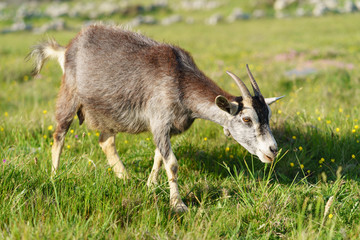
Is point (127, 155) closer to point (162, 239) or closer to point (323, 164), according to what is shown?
point (162, 239)

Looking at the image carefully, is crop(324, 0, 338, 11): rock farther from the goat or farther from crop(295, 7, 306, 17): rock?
the goat

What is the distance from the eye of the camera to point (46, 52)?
→ 17.2ft

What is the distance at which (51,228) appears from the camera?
112 inches

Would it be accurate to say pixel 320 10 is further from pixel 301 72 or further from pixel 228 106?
pixel 228 106

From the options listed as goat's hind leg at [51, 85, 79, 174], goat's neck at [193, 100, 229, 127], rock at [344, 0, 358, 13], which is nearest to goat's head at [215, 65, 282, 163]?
goat's neck at [193, 100, 229, 127]

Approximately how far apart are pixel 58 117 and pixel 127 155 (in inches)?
41.8

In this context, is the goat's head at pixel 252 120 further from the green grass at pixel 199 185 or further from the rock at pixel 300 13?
the rock at pixel 300 13

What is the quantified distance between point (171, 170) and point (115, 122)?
3.37ft

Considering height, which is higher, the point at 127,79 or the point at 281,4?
the point at 127,79

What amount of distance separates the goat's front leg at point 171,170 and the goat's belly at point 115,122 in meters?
0.38

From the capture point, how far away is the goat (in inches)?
149

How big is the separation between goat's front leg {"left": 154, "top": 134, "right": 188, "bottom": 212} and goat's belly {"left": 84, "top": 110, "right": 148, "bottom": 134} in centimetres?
38

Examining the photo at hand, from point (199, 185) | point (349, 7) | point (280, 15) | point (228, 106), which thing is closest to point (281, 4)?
point (280, 15)

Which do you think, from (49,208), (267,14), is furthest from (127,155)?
(267,14)
